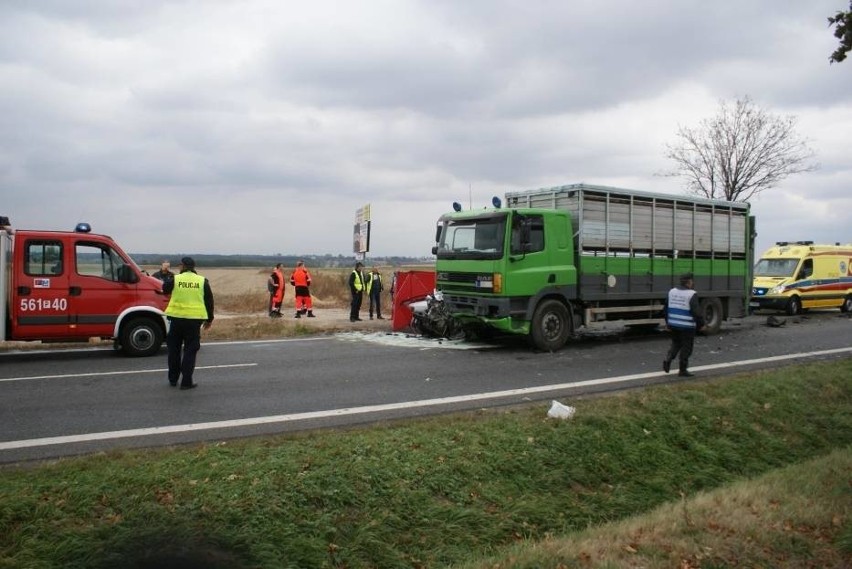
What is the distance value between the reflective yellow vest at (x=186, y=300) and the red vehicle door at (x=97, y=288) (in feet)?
11.1

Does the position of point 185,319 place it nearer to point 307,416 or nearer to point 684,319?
point 307,416

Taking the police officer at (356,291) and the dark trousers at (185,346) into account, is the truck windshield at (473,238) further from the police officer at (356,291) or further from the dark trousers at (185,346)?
the dark trousers at (185,346)

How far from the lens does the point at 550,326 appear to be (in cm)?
1349

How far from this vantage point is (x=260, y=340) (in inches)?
594

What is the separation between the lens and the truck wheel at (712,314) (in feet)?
55.3

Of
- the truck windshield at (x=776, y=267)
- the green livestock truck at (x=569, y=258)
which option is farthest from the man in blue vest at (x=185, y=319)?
the truck windshield at (x=776, y=267)

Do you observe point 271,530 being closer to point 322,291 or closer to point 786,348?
point 786,348

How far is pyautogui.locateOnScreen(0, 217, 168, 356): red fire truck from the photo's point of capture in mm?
11312

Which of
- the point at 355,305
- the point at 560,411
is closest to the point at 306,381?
the point at 560,411

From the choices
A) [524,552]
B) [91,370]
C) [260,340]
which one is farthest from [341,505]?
[260,340]

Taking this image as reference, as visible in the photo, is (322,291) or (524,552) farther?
(322,291)

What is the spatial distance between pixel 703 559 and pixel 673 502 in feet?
5.65

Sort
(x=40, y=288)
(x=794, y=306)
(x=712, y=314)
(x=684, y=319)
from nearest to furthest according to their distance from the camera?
(x=684, y=319), (x=40, y=288), (x=712, y=314), (x=794, y=306)

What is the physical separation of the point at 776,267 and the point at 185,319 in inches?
857
